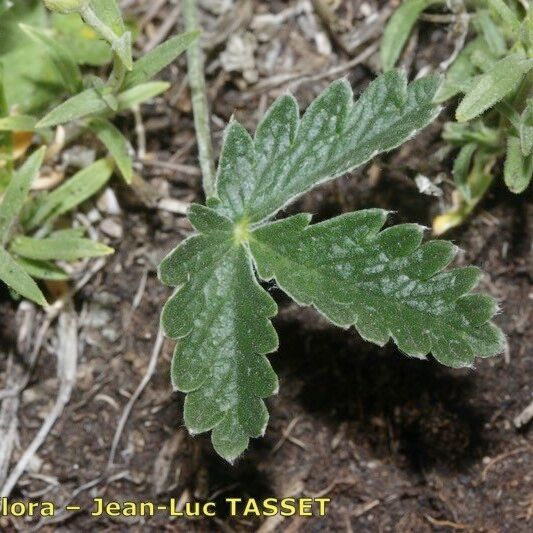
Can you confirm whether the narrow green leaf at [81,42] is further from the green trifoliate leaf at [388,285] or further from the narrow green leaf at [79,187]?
the green trifoliate leaf at [388,285]

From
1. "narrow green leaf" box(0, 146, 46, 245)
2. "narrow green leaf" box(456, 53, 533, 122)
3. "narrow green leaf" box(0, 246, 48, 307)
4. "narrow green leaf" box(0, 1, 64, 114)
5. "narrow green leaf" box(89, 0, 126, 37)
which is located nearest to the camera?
"narrow green leaf" box(456, 53, 533, 122)

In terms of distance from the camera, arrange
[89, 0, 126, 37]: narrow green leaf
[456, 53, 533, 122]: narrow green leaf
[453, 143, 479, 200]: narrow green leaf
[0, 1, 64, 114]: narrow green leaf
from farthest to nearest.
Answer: [0, 1, 64, 114]: narrow green leaf
[453, 143, 479, 200]: narrow green leaf
[89, 0, 126, 37]: narrow green leaf
[456, 53, 533, 122]: narrow green leaf

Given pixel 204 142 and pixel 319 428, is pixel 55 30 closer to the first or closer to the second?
pixel 204 142

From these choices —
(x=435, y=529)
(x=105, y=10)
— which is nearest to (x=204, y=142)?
(x=105, y=10)

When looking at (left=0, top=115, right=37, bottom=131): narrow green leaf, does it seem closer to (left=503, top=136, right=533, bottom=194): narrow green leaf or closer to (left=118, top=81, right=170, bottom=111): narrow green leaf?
(left=118, top=81, right=170, bottom=111): narrow green leaf

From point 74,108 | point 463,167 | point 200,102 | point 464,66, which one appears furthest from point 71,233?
point 464,66

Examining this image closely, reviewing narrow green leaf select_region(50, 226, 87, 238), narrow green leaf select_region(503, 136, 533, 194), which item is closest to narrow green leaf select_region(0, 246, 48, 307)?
narrow green leaf select_region(50, 226, 87, 238)
